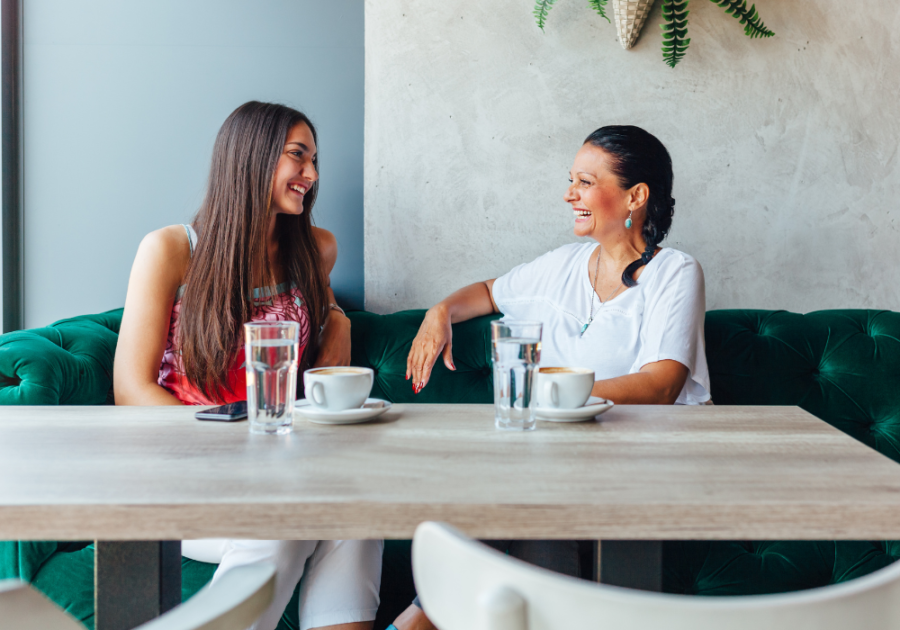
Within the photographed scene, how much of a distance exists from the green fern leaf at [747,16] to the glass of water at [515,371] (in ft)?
4.61

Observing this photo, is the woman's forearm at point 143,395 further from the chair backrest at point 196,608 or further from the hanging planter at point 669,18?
the hanging planter at point 669,18

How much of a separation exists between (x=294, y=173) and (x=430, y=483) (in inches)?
44.0

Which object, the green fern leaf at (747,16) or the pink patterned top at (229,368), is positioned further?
the green fern leaf at (747,16)

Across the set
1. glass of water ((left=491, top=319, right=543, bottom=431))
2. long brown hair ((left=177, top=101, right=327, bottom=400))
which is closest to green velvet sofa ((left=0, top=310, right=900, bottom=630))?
long brown hair ((left=177, top=101, right=327, bottom=400))

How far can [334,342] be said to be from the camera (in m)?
1.59

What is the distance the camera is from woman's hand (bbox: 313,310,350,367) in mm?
1567

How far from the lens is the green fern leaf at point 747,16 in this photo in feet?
5.84

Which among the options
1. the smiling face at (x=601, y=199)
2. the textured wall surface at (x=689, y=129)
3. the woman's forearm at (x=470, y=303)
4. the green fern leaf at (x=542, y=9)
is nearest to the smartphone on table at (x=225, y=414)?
the woman's forearm at (x=470, y=303)

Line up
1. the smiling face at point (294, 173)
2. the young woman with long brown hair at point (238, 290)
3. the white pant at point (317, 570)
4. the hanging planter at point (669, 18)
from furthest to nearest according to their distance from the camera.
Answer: the hanging planter at point (669, 18) < the smiling face at point (294, 173) < the young woman with long brown hair at point (238, 290) < the white pant at point (317, 570)

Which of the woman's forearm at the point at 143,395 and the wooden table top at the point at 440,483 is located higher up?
the wooden table top at the point at 440,483

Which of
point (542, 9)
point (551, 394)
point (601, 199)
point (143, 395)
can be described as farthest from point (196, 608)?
point (542, 9)

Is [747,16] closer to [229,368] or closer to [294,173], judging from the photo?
[294,173]

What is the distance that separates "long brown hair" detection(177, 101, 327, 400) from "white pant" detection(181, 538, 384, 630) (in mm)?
449

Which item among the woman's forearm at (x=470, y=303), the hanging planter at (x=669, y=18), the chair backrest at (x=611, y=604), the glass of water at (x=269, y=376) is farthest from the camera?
the hanging planter at (x=669, y=18)
